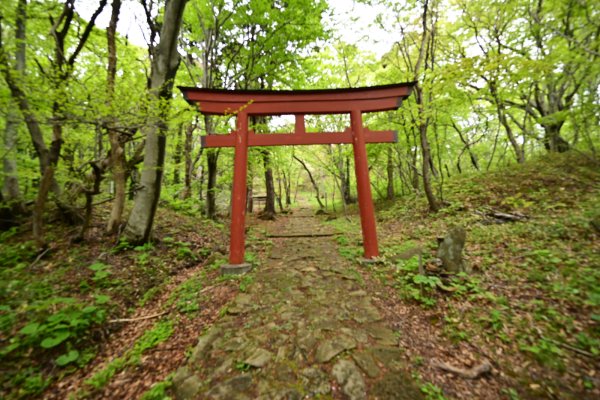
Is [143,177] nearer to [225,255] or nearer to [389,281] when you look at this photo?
[225,255]

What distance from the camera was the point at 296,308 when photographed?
338cm

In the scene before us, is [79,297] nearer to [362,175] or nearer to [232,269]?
[232,269]

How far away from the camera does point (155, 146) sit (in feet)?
16.8

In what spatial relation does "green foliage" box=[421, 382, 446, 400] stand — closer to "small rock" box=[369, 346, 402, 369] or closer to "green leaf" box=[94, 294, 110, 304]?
"small rock" box=[369, 346, 402, 369]

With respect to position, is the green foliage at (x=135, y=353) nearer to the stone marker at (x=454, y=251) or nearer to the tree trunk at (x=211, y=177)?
the stone marker at (x=454, y=251)

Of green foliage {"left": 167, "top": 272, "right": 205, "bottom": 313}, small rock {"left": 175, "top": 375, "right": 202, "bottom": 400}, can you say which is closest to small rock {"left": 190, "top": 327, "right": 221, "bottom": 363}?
small rock {"left": 175, "top": 375, "right": 202, "bottom": 400}

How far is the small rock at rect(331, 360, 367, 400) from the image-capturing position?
82.5 inches

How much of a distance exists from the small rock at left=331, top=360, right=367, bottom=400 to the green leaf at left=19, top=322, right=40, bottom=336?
3485 millimetres

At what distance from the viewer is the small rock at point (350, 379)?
2.10 metres

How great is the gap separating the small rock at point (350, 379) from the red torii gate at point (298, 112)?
3012 millimetres

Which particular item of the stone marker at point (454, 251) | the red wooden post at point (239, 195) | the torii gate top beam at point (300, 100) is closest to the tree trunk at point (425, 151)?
the torii gate top beam at point (300, 100)

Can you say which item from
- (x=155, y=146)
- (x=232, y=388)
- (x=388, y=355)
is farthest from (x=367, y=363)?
(x=155, y=146)

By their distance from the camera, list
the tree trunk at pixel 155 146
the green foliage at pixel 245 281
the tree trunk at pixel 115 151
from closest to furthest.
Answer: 1. the green foliage at pixel 245 281
2. the tree trunk at pixel 115 151
3. the tree trunk at pixel 155 146

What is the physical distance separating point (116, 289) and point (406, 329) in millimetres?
4598
